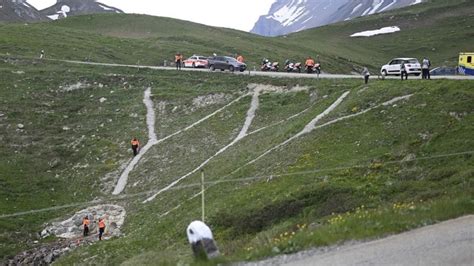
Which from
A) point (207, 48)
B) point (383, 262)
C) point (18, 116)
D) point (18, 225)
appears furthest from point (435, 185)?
point (207, 48)

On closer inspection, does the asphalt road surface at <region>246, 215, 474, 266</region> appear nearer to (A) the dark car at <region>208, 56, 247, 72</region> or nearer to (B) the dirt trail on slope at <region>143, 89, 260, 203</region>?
(B) the dirt trail on slope at <region>143, 89, 260, 203</region>

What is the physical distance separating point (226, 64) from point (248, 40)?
2315 inches

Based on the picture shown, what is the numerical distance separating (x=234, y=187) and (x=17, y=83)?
46541 mm

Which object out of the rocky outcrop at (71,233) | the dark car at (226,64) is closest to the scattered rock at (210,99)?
the dark car at (226,64)

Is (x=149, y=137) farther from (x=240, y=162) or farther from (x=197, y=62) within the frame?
(x=197, y=62)

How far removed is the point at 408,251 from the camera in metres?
17.3

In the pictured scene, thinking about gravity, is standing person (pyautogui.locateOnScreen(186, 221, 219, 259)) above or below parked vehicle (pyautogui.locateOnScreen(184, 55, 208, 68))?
below

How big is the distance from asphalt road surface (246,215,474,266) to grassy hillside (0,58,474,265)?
1.50ft

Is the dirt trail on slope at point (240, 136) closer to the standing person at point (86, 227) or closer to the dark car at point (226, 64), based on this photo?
the standing person at point (86, 227)

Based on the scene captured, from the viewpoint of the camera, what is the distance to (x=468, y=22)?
160625 mm

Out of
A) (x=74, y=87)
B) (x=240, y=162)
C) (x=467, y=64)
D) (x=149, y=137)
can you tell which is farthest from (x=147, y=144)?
(x=467, y=64)

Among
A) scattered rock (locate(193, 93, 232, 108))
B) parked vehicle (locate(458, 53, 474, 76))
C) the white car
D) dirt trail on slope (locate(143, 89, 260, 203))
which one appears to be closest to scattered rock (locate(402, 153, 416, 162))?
dirt trail on slope (locate(143, 89, 260, 203))

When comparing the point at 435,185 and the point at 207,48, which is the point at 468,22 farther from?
the point at 435,185

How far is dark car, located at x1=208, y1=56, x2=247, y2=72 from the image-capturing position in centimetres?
7831
